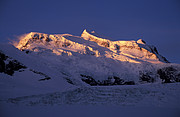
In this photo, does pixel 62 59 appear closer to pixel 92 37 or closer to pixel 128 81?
pixel 128 81

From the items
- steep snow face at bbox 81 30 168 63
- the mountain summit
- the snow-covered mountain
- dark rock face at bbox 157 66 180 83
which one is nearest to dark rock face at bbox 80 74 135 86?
the snow-covered mountain

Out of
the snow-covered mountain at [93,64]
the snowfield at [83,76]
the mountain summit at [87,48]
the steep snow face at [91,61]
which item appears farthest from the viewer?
the mountain summit at [87,48]

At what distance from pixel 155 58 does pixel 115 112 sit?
80479mm

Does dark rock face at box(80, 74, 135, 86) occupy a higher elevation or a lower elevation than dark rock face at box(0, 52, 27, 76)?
lower

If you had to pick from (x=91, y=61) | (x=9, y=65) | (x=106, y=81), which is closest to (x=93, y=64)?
(x=91, y=61)

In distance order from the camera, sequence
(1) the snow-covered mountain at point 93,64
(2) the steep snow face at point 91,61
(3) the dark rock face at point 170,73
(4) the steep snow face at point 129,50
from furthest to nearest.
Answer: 1. (4) the steep snow face at point 129,50
2. (2) the steep snow face at point 91,61
3. (3) the dark rock face at point 170,73
4. (1) the snow-covered mountain at point 93,64

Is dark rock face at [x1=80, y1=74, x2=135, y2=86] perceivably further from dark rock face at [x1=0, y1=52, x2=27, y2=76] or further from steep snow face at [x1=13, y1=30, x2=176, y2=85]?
dark rock face at [x1=0, y1=52, x2=27, y2=76]

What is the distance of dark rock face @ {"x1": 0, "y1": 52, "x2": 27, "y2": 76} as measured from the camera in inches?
877

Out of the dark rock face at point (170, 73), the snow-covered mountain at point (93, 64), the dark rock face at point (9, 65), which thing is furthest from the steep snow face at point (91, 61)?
the dark rock face at point (9, 65)

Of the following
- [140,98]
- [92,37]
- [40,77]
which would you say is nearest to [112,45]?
[92,37]

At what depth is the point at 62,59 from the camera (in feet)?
202

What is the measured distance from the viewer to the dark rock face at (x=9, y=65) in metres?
22.3

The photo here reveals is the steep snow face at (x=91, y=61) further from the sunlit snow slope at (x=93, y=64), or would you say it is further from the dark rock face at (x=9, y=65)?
the dark rock face at (x=9, y=65)

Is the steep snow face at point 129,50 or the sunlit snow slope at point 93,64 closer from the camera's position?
the sunlit snow slope at point 93,64
